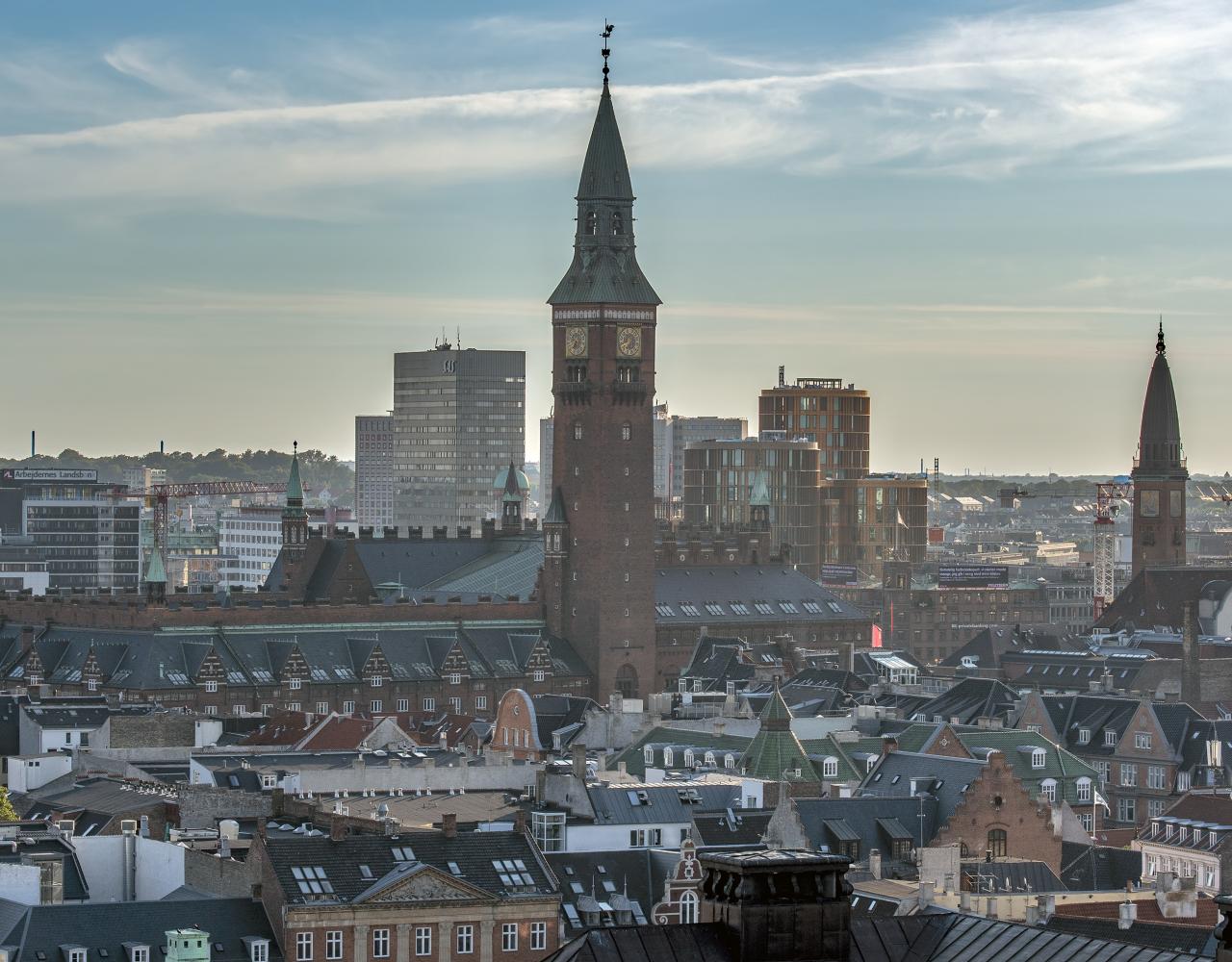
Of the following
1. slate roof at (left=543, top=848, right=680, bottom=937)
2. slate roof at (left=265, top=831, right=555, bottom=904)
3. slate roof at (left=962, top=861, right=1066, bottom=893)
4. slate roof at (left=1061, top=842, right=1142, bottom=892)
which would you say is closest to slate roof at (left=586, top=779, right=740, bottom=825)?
slate roof at (left=543, top=848, right=680, bottom=937)

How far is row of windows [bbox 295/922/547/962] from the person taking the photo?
95.7m

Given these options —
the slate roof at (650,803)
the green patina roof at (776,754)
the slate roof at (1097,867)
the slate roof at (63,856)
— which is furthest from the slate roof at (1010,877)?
the slate roof at (63,856)

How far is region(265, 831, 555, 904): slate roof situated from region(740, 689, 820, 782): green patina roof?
38.5 m

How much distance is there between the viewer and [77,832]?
11738 cm

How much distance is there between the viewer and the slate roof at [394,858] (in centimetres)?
9762

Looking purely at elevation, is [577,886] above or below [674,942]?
below

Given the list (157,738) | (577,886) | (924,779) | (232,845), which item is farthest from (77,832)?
(157,738)

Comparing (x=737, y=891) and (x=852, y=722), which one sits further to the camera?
(x=852, y=722)

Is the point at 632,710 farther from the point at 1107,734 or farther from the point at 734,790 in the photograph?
the point at 734,790

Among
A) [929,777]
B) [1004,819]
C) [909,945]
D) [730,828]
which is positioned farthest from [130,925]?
[909,945]

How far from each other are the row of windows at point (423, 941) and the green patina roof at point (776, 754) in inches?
1621

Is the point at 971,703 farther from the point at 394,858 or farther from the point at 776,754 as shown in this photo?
the point at 394,858

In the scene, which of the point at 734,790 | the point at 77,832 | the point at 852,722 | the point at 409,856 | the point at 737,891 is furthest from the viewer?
the point at 852,722

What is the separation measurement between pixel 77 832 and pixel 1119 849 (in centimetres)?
4462
